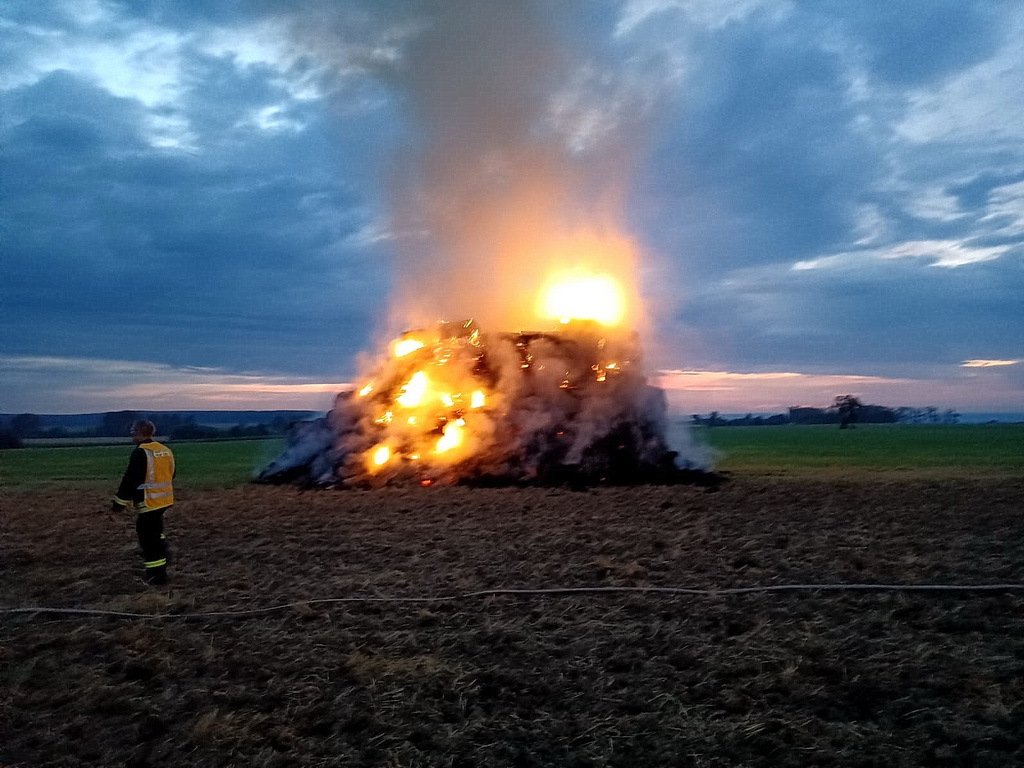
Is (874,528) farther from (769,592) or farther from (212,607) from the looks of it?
(212,607)

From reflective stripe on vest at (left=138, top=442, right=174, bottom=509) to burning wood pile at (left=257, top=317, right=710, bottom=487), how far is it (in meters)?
11.0

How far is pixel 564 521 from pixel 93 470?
21051 millimetres

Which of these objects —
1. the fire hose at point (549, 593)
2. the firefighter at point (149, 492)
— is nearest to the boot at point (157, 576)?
the firefighter at point (149, 492)

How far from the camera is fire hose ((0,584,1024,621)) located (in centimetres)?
845

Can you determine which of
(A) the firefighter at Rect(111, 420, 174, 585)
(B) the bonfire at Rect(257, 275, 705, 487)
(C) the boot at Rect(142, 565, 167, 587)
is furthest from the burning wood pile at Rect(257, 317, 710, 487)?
(A) the firefighter at Rect(111, 420, 174, 585)

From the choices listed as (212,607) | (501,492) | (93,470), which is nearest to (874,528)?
(501,492)

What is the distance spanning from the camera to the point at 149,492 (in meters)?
9.66

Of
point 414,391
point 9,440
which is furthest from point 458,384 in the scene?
point 9,440

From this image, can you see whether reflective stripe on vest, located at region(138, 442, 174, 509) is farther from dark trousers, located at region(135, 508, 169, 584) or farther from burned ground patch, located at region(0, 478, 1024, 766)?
burned ground patch, located at region(0, 478, 1024, 766)

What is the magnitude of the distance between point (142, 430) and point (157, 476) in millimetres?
602

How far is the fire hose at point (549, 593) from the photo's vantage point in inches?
332

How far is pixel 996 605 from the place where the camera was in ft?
26.3

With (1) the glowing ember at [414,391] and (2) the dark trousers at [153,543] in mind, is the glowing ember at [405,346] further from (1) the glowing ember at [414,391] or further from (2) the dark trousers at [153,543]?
(2) the dark trousers at [153,543]

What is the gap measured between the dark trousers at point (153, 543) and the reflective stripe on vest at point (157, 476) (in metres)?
0.13
